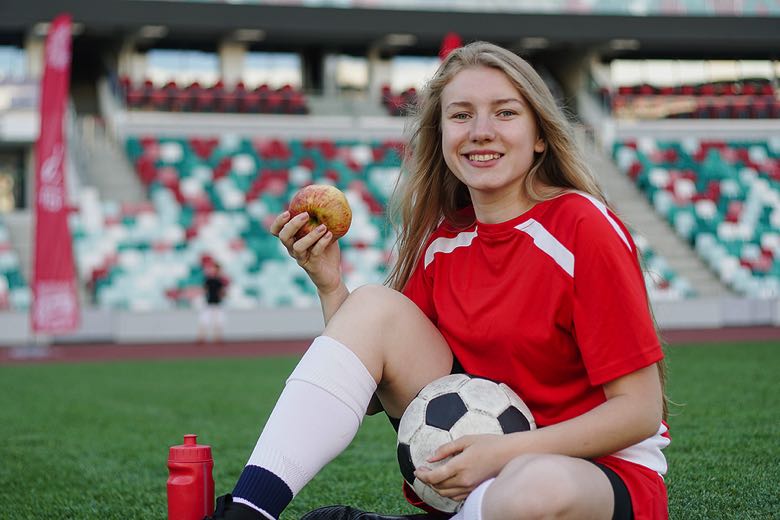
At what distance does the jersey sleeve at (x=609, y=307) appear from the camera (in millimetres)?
2258

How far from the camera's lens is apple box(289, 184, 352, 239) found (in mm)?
2734

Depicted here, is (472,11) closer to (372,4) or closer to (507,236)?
(372,4)

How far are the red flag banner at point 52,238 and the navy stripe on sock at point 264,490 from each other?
32.7 feet

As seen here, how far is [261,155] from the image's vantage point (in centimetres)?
1988

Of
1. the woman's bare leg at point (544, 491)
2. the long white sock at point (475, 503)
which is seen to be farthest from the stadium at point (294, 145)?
the woman's bare leg at point (544, 491)

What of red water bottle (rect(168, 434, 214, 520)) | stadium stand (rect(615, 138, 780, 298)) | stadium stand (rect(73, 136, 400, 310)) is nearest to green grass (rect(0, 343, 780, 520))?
red water bottle (rect(168, 434, 214, 520))

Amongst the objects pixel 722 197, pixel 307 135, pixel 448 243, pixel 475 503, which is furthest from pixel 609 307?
pixel 307 135

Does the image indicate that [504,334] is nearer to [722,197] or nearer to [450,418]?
[450,418]

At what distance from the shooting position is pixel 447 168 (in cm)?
297

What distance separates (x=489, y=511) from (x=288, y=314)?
48.0ft

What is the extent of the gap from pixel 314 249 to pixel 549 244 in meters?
0.66

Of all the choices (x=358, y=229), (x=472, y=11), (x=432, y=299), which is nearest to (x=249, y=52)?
(x=472, y=11)

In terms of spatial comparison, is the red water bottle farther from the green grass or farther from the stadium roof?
the stadium roof

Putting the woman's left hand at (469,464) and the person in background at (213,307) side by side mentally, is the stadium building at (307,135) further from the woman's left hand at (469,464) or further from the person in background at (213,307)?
the woman's left hand at (469,464)
